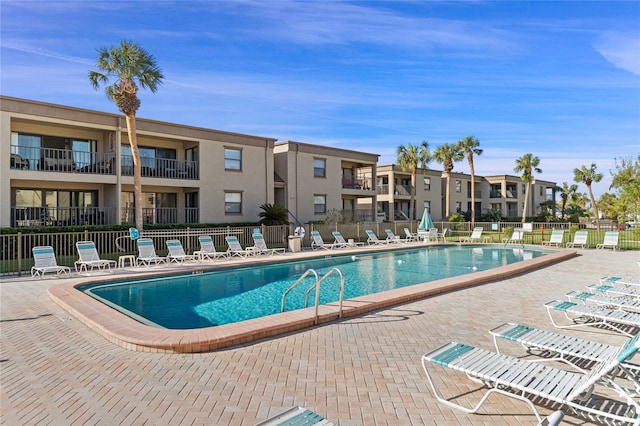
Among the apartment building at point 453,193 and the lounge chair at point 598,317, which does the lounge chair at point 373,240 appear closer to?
the apartment building at point 453,193

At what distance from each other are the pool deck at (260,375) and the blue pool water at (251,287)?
231 cm

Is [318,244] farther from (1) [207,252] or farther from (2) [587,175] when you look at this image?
(2) [587,175]

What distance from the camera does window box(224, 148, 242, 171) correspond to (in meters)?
24.7

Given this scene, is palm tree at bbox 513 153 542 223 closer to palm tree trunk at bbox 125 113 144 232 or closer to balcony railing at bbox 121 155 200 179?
balcony railing at bbox 121 155 200 179

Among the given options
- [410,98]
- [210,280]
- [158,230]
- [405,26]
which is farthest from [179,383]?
[410,98]

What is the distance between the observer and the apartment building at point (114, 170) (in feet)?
59.8

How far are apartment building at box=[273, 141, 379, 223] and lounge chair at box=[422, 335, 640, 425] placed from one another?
23.7 m

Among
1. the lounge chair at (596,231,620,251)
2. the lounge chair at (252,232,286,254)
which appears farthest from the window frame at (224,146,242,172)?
the lounge chair at (596,231,620,251)

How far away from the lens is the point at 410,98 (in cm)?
2420

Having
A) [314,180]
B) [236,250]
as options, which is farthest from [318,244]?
[314,180]

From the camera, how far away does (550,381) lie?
12.4 ft

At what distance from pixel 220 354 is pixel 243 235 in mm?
17205

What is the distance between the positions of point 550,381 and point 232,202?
22557mm

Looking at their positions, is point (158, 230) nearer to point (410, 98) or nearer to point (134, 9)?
point (134, 9)
